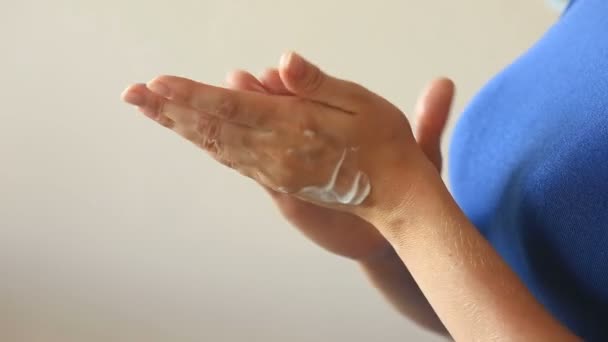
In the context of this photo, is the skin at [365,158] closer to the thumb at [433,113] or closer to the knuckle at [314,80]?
the knuckle at [314,80]

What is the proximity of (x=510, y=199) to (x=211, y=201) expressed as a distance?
Result: 1.70ft

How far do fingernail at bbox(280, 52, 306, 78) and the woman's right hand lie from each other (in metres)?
0.08

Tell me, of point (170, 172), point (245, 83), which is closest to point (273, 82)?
point (245, 83)

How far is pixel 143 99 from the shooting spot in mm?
394

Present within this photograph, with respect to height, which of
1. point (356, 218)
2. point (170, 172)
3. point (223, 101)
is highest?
point (223, 101)

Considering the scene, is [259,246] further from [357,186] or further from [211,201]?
[357,186]

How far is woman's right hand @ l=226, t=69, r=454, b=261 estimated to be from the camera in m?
0.52

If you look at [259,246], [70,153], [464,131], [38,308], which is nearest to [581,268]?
[464,131]

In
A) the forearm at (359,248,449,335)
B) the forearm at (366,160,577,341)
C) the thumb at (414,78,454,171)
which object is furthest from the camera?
the forearm at (359,248,449,335)

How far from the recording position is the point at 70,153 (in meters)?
0.89

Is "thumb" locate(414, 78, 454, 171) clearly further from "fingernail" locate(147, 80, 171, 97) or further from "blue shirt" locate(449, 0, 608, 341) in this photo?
"fingernail" locate(147, 80, 171, 97)

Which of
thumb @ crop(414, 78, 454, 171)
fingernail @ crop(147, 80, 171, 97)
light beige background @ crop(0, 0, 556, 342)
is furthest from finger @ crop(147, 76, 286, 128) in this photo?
light beige background @ crop(0, 0, 556, 342)

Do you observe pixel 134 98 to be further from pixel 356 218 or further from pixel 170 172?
pixel 170 172

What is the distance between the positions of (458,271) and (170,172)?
59 cm
